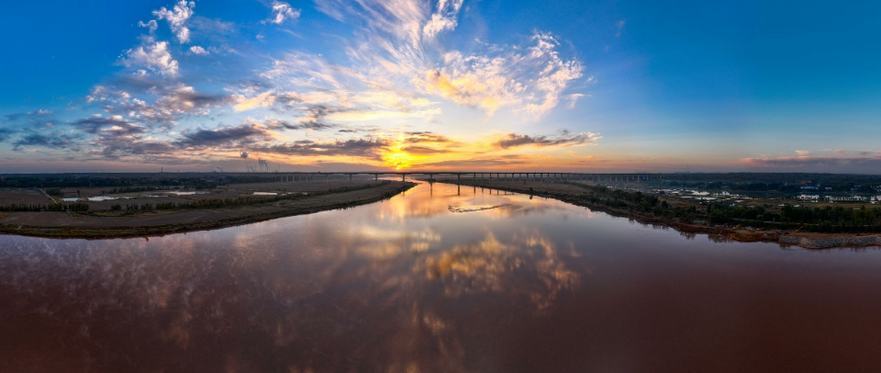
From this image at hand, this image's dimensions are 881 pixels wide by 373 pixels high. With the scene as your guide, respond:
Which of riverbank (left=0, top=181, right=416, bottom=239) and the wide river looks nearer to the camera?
the wide river

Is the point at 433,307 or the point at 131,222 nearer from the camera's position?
the point at 433,307

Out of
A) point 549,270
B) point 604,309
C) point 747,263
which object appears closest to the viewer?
point 604,309

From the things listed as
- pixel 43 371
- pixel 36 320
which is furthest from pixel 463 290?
pixel 36 320

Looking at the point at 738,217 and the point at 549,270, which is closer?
the point at 549,270

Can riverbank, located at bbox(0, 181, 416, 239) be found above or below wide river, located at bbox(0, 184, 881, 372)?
above

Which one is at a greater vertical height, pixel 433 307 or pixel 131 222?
pixel 131 222

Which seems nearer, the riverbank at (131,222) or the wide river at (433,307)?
the wide river at (433,307)

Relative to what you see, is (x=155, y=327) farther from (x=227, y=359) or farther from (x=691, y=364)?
(x=691, y=364)

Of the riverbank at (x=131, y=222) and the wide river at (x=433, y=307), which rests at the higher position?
the riverbank at (x=131, y=222)
